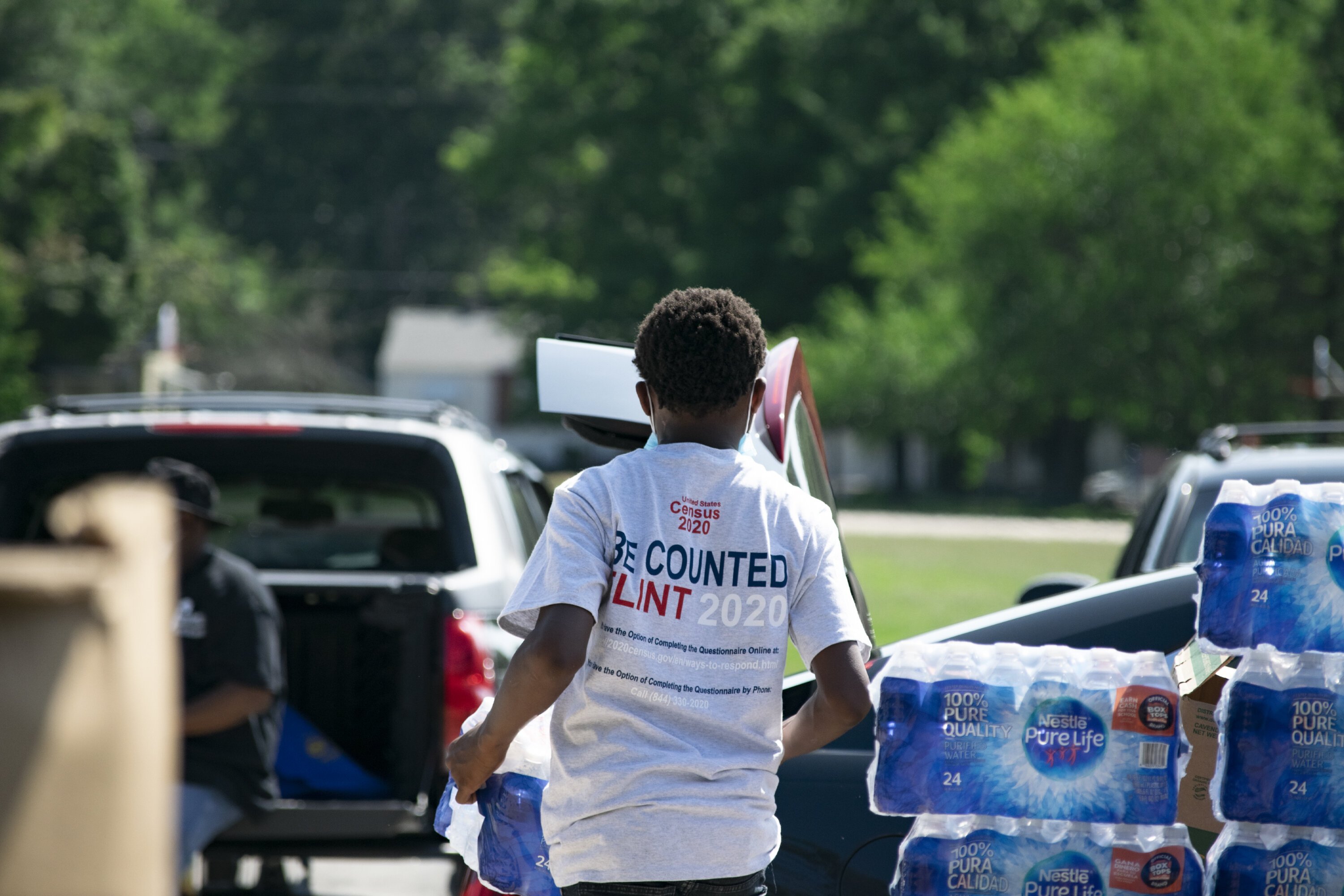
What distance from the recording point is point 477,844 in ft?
9.38

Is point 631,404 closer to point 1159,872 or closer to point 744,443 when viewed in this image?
point 744,443

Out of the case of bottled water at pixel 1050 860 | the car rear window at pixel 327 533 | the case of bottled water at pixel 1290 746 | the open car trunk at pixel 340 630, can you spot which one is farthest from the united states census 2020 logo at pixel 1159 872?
the car rear window at pixel 327 533

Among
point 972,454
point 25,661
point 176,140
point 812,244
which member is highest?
point 176,140

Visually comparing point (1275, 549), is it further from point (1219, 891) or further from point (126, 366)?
point (126, 366)

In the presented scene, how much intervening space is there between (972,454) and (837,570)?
45.4 metres

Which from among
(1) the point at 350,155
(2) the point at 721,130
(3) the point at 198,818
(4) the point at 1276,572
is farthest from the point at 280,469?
(1) the point at 350,155

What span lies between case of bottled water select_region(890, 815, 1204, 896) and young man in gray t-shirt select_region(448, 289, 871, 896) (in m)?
0.60

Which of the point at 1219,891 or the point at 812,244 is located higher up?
the point at 812,244

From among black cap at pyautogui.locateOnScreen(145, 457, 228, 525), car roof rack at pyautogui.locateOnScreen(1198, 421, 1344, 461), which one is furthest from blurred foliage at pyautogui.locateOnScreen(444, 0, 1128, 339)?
black cap at pyautogui.locateOnScreen(145, 457, 228, 525)

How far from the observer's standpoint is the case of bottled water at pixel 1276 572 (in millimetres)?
2836

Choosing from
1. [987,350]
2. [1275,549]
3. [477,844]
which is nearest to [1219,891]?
[1275,549]

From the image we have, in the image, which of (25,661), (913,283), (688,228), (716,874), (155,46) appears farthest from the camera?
(155,46)

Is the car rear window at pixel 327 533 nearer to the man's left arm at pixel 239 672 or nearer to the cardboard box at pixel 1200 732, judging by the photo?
the man's left arm at pixel 239 672

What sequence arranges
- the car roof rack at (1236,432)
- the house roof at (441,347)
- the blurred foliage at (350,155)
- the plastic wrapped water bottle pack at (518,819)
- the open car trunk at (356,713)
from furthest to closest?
the blurred foliage at (350,155) < the house roof at (441,347) < the car roof rack at (1236,432) < the open car trunk at (356,713) < the plastic wrapped water bottle pack at (518,819)
